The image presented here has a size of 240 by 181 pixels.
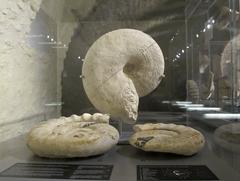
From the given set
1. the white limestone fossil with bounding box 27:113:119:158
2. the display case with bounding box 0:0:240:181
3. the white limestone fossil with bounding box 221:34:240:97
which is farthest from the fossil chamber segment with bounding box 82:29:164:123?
the white limestone fossil with bounding box 221:34:240:97

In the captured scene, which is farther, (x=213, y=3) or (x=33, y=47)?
(x=33, y=47)

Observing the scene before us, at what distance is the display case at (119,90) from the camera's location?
113 centimetres

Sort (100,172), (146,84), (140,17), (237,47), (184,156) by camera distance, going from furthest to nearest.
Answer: (140,17)
(146,84)
(184,156)
(237,47)
(100,172)

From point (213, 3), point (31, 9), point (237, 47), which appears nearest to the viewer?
point (237, 47)

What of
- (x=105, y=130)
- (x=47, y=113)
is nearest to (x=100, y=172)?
(x=105, y=130)

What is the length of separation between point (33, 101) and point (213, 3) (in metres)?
1.20

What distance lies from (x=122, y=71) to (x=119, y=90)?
117mm

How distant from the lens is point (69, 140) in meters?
1.15

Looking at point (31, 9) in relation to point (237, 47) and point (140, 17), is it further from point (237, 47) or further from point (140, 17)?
point (237, 47)

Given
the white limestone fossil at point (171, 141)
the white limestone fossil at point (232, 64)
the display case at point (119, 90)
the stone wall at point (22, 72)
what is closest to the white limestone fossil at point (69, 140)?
the display case at point (119, 90)

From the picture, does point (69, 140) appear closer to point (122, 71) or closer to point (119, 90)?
point (119, 90)

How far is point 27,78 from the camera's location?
1.71 metres

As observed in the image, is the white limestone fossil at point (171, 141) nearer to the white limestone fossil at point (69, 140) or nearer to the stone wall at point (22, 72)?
the white limestone fossil at point (69, 140)

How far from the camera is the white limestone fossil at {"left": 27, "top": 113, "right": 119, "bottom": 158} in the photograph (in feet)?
3.75
